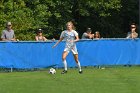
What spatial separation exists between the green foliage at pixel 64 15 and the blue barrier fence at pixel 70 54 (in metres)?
10.2

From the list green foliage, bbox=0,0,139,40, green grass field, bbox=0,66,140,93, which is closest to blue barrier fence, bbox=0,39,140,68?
green grass field, bbox=0,66,140,93

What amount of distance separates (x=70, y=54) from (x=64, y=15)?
17.4 m

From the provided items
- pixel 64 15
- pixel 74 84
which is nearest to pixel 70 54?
pixel 74 84

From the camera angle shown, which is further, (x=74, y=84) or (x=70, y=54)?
(x=70, y=54)

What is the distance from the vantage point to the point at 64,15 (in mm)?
38156

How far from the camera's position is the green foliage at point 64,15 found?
31.4 metres

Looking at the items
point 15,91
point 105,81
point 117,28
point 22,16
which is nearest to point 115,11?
point 117,28

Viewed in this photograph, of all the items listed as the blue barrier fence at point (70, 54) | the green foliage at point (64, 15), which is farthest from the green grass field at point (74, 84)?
the green foliage at point (64, 15)

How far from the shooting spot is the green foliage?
103ft

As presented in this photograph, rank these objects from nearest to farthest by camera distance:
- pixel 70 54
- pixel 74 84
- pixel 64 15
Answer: pixel 74 84 < pixel 70 54 < pixel 64 15

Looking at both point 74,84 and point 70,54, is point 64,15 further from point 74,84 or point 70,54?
point 74,84

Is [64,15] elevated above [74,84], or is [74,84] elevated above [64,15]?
[64,15]

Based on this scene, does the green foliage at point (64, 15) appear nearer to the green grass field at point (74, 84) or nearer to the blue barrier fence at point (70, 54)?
the blue barrier fence at point (70, 54)

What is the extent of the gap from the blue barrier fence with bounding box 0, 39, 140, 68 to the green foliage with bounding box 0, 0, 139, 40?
10236mm
